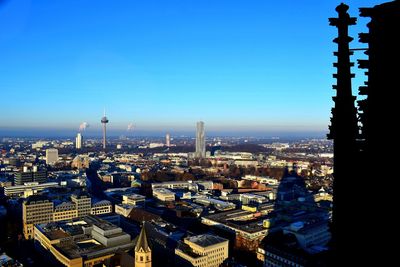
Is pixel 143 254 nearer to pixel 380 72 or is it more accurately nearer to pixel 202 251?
pixel 202 251

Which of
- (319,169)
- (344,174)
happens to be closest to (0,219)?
(344,174)

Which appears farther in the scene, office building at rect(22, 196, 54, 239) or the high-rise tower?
the high-rise tower

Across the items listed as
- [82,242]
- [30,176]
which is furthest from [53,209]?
[30,176]

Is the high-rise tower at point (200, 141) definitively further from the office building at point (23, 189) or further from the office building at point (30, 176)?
the office building at point (23, 189)

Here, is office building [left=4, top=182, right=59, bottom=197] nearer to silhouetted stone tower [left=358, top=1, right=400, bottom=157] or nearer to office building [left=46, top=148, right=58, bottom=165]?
office building [left=46, top=148, right=58, bottom=165]

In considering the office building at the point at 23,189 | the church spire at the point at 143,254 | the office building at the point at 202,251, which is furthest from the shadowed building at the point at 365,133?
the office building at the point at 23,189

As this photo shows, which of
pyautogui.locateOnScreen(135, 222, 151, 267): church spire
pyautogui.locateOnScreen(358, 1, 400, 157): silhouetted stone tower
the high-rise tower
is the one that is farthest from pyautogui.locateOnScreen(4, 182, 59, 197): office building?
the high-rise tower

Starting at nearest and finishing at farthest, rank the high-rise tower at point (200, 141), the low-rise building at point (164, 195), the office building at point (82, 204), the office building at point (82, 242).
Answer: the office building at point (82, 242) < the office building at point (82, 204) < the low-rise building at point (164, 195) < the high-rise tower at point (200, 141)
